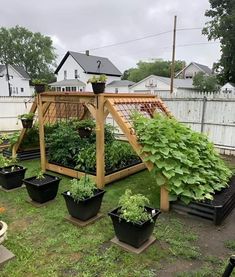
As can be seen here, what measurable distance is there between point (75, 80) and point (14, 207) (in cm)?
2539

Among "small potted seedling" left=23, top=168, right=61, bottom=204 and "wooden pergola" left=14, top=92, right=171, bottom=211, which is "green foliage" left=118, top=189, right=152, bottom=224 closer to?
"wooden pergola" left=14, top=92, right=171, bottom=211

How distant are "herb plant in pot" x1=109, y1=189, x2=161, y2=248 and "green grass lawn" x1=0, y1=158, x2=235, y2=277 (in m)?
0.15

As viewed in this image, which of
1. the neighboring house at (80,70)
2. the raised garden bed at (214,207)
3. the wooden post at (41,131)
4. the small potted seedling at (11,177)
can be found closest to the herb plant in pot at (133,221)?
the raised garden bed at (214,207)

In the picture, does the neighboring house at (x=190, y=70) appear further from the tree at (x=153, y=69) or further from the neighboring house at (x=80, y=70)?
the neighboring house at (x=80, y=70)

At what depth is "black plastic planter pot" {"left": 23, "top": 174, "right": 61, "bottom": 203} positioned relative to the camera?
12.4 feet

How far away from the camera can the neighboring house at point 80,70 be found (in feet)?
90.2

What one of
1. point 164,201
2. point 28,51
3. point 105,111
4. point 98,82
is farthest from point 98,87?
point 28,51

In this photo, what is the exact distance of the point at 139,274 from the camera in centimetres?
236

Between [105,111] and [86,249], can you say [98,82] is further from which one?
[86,249]

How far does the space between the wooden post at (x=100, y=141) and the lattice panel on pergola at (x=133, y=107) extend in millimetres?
201

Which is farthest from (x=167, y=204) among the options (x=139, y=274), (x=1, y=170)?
(x=1, y=170)

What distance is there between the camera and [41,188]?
3760mm

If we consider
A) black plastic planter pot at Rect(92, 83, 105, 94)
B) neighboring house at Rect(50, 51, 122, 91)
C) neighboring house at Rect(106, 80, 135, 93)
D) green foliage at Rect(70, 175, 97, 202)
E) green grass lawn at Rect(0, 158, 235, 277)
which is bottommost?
green grass lawn at Rect(0, 158, 235, 277)

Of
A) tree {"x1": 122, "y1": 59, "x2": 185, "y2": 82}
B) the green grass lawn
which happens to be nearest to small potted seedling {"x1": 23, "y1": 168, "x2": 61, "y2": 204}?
the green grass lawn
